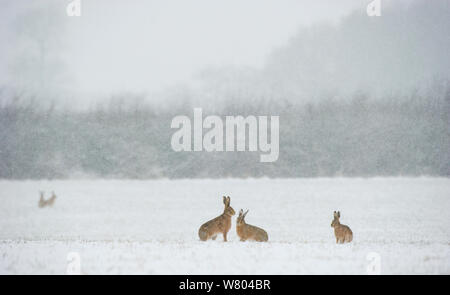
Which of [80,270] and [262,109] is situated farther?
[262,109]

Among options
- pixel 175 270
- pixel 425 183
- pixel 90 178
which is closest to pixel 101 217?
pixel 90 178

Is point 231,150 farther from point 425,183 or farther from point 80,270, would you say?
point 80,270

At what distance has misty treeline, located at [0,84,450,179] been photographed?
1191cm

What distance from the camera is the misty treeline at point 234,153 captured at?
11906mm

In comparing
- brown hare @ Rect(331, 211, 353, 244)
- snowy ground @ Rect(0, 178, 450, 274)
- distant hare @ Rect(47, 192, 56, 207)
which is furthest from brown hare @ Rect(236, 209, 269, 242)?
distant hare @ Rect(47, 192, 56, 207)

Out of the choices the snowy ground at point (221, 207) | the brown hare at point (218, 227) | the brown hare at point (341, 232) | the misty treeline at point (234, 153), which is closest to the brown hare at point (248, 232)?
the brown hare at point (218, 227)

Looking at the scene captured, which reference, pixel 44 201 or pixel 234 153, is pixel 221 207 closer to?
pixel 234 153

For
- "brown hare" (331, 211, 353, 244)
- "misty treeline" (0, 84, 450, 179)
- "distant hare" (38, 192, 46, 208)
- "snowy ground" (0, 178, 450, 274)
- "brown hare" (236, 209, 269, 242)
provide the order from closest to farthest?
"brown hare" (236, 209, 269, 242) < "brown hare" (331, 211, 353, 244) < "snowy ground" (0, 178, 450, 274) < "misty treeline" (0, 84, 450, 179) < "distant hare" (38, 192, 46, 208)

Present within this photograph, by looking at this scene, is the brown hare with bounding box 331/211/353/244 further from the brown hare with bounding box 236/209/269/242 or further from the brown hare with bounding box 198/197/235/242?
the brown hare with bounding box 198/197/235/242

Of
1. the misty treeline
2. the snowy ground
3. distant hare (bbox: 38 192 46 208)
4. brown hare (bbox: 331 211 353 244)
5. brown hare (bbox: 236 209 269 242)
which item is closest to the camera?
brown hare (bbox: 236 209 269 242)

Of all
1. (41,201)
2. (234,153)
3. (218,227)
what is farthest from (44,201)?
(218,227)

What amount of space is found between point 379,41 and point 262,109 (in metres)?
2.89

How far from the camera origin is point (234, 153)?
40.0ft
